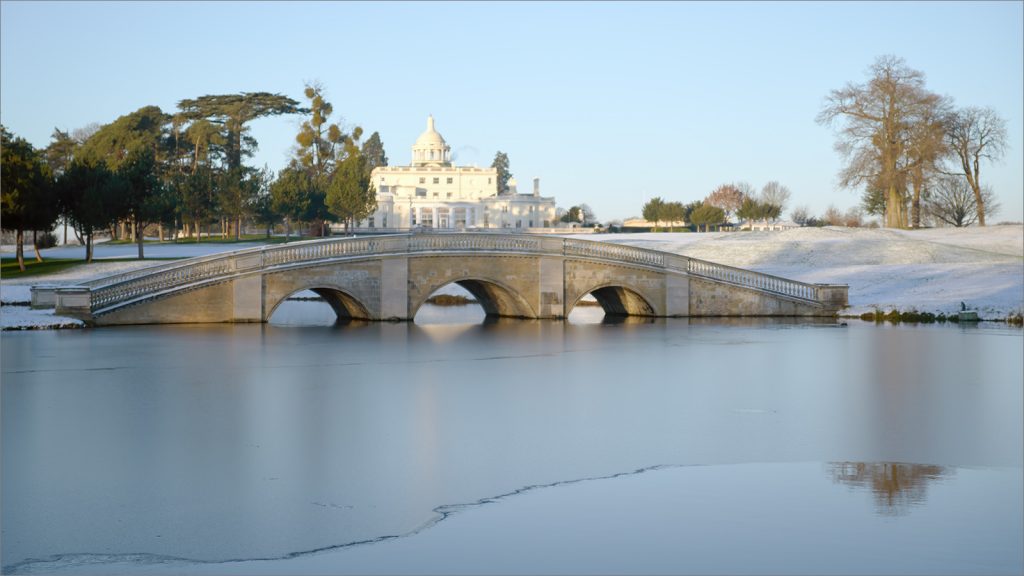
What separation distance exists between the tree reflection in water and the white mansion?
Result: 8792 centimetres

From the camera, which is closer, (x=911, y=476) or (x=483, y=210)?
(x=911, y=476)

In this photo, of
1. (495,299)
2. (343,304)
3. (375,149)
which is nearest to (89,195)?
(343,304)

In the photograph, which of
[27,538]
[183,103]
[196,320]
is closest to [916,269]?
[196,320]

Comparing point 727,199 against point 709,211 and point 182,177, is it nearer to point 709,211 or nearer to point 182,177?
point 709,211

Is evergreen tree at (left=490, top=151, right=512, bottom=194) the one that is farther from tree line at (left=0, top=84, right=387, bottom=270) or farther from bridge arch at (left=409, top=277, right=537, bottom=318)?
bridge arch at (left=409, top=277, right=537, bottom=318)

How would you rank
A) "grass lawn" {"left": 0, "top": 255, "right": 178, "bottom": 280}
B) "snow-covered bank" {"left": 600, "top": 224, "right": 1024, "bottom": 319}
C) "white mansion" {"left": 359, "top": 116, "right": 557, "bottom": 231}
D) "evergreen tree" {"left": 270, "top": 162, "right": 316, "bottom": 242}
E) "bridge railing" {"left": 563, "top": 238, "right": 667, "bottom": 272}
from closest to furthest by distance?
"bridge railing" {"left": 563, "top": 238, "right": 667, "bottom": 272} → "snow-covered bank" {"left": 600, "top": 224, "right": 1024, "bottom": 319} → "grass lawn" {"left": 0, "top": 255, "right": 178, "bottom": 280} → "evergreen tree" {"left": 270, "top": 162, "right": 316, "bottom": 242} → "white mansion" {"left": 359, "top": 116, "right": 557, "bottom": 231}

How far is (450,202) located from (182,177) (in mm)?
38183

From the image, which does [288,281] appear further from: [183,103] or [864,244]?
[183,103]

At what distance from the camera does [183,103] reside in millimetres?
85625

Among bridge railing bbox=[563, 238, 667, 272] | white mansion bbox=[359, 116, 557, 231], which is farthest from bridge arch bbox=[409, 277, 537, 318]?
white mansion bbox=[359, 116, 557, 231]

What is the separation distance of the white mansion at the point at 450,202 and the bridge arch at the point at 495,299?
5954cm

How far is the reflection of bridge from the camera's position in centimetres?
3253

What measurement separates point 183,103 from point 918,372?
2840 inches

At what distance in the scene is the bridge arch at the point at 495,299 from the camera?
37406 mm
